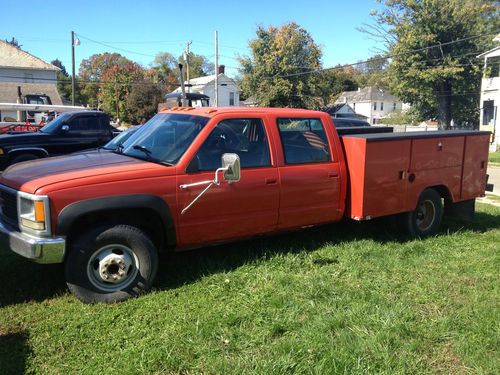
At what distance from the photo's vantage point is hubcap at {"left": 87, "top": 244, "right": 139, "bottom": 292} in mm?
4266

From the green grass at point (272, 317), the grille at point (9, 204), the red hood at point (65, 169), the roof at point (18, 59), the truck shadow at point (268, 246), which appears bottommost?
the green grass at point (272, 317)

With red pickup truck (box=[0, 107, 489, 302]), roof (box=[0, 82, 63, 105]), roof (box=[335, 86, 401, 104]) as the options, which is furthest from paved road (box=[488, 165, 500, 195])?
roof (box=[335, 86, 401, 104])

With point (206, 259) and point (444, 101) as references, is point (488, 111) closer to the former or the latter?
point (444, 101)

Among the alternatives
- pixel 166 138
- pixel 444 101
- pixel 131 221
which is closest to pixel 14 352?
pixel 131 221

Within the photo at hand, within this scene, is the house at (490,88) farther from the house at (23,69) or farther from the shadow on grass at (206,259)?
the house at (23,69)

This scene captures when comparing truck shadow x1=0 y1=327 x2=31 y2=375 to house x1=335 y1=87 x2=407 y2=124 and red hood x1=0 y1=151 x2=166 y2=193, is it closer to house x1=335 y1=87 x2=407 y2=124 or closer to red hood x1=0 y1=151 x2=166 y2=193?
red hood x1=0 y1=151 x2=166 y2=193

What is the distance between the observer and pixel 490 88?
35.5 metres

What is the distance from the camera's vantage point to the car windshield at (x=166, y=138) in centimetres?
474

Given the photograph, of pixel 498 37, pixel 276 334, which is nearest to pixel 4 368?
pixel 276 334

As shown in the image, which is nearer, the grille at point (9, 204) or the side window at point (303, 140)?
the grille at point (9, 204)

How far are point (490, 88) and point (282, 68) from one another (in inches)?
844

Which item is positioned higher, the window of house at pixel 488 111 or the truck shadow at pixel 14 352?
the window of house at pixel 488 111

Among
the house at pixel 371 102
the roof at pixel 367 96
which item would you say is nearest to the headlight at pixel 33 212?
the house at pixel 371 102

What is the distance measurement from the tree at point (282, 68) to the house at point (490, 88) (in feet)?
60.7
